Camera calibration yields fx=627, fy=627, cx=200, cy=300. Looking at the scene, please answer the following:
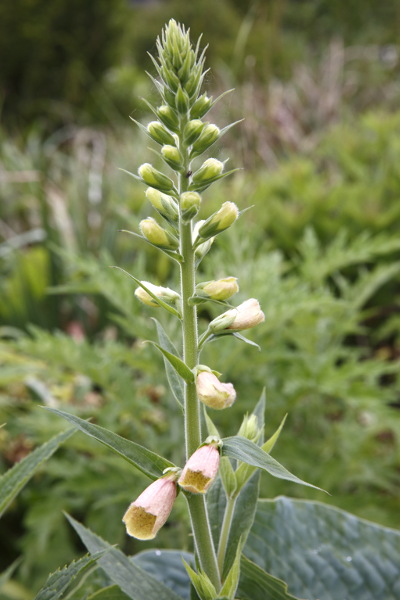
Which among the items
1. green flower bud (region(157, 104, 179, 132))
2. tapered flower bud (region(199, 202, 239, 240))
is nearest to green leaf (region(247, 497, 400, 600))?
tapered flower bud (region(199, 202, 239, 240))

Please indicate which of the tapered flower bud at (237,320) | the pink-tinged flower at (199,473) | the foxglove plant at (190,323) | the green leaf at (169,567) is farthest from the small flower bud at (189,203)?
the green leaf at (169,567)

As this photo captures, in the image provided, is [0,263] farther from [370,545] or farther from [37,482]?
[370,545]

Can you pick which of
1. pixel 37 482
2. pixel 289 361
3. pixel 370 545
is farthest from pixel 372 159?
pixel 370 545

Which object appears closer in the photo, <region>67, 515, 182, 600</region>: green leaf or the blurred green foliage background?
<region>67, 515, 182, 600</region>: green leaf

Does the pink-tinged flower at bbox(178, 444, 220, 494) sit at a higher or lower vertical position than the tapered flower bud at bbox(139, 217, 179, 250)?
lower

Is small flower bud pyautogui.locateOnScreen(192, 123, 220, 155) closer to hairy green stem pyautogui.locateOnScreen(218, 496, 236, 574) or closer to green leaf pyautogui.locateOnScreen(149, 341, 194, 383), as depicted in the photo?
green leaf pyautogui.locateOnScreen(149, 341, 194, 383)

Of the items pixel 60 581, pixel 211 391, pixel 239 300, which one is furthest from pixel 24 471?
pixel 239 300
